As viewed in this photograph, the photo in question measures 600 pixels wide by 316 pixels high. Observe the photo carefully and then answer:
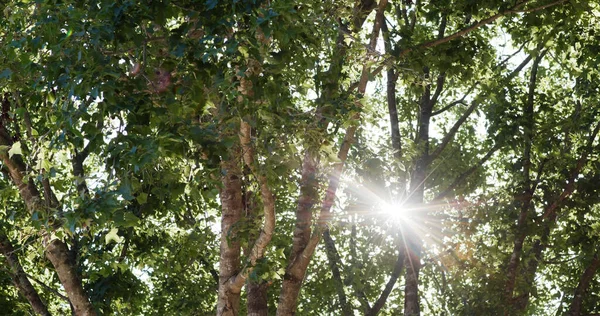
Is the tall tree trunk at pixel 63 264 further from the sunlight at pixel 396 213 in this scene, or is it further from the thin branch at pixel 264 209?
the sunlight at pixel 396 213

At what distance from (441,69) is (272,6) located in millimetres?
4246

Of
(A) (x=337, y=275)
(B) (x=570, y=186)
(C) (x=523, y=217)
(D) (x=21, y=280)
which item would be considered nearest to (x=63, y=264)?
(D) (x=21, y=280)

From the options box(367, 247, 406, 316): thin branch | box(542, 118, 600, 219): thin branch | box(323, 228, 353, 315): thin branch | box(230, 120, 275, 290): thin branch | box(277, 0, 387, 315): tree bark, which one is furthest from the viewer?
box(323, 228, 353, 315): thin branch

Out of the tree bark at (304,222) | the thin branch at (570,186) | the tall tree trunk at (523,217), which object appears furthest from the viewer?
the thin branch at (570,186)

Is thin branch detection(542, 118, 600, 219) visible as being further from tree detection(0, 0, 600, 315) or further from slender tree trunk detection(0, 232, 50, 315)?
slender tree trunk detection(0, 232, 50, 315)

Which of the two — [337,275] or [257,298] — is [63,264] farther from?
[337,275]

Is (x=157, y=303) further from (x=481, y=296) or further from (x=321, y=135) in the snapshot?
(x=321, y=135)

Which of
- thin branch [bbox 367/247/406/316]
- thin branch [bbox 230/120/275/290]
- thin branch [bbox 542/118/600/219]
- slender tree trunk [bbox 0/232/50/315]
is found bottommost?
thin branch [bbox 230/120/275/290]

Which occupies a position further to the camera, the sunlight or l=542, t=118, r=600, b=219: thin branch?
l=542, t=118, r=600, b=219: thin branch

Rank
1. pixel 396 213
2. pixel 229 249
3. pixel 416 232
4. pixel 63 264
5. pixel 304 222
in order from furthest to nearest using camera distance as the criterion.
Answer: pixel 416 232
pixel 396 213
pixel 63 264
pixel 304 222
pixel 229 249

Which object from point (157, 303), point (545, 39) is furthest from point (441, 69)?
point (157, 303)

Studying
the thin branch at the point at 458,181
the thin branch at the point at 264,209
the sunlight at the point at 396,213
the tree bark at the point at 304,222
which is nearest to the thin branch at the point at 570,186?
the thin branch at the point at 458,181

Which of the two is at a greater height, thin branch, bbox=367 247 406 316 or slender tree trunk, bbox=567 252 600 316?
slender tree trunk, bbox=567 252 600 316

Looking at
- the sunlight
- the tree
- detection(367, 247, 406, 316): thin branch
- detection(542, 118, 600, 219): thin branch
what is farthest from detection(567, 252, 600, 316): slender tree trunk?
the sunlight
